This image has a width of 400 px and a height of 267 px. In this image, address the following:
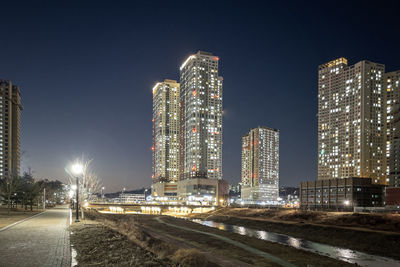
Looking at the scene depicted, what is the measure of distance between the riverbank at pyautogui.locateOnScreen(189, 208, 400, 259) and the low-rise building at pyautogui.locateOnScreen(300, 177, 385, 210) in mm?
52472

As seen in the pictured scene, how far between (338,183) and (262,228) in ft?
227

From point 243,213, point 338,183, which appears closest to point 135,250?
point 243,213

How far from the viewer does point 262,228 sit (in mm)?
57031

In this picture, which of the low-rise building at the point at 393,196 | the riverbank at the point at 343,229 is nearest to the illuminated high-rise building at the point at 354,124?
the low-rise building at the point at 393,196

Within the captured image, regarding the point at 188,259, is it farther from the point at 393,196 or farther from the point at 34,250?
the point at 393,196

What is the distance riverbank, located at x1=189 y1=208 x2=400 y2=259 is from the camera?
36.1 meters

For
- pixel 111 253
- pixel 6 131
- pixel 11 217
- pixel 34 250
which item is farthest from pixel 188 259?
pixel 6 131

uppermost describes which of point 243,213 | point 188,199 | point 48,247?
point 48,247

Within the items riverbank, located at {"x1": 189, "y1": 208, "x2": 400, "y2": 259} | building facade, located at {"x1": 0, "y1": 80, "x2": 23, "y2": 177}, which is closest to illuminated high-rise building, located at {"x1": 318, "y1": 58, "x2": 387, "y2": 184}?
riverbank, located at {"x1": 189, "y1": 208, "x2": 400, "y2": 259}

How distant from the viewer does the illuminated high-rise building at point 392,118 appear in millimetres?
162750

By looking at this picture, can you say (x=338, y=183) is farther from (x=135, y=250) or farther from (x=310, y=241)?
(x=135, y=250)

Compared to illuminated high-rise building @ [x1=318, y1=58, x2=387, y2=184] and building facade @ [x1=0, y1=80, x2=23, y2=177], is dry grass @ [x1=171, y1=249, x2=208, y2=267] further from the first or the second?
building facade @ [x1=0, y1=80, x2=23, y2=177]

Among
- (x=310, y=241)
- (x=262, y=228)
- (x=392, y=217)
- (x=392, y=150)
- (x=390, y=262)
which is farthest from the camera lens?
(x=392, y=150)

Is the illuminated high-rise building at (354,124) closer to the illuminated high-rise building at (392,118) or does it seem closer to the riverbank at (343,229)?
the illuminated high-rise building at (392,118)
